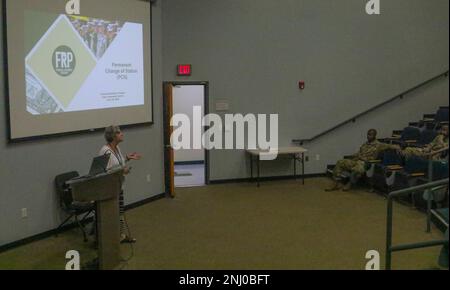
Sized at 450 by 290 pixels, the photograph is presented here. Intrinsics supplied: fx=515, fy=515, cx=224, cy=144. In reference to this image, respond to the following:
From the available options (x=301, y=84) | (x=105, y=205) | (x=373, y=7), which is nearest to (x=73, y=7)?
(x=105, y=205)

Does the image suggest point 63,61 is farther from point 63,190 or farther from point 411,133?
point 411,133

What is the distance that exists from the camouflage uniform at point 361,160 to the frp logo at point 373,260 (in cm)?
307

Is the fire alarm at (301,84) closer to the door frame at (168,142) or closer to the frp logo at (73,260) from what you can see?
the door frame at (168,142)

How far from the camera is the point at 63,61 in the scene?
20.0 feet

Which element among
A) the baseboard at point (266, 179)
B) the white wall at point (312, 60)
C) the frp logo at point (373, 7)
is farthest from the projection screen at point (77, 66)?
the frp logo at point (373, 7)

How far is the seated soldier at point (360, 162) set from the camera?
8289 millimetres

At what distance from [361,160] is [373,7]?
2.88 meters

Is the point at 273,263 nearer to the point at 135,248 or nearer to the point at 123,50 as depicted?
the point at 135,248

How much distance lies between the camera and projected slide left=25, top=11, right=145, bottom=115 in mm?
5750

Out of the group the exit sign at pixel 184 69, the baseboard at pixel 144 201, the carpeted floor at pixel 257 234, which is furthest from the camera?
the exit sign at pixel 184 69

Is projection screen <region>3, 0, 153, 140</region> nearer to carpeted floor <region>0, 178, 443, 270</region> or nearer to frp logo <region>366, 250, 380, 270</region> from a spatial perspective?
carpeted floor <region>0, 178, 443, 270</region>

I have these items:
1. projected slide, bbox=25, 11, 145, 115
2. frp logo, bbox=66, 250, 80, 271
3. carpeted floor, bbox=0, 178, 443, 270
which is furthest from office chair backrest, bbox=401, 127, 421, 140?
frp logo, bbox=66, 250, 80, 271

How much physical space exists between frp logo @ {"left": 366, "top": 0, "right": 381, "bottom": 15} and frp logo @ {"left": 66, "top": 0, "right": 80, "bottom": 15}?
533 cm

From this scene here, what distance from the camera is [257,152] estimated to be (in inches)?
341
